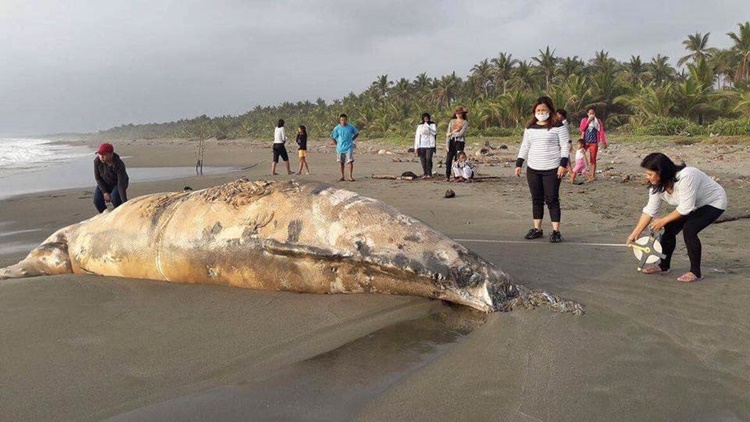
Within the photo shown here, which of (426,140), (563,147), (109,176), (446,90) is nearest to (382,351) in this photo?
(563,147)

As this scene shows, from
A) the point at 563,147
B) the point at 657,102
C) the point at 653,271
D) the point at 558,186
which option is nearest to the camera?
the point at 653,271

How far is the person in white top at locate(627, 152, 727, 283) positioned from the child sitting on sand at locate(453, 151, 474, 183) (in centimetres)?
744

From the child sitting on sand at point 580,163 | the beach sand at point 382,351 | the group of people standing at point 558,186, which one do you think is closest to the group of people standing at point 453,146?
the child sitting on sand at point 580,163

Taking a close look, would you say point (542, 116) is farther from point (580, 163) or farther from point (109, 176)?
point (109, 176)

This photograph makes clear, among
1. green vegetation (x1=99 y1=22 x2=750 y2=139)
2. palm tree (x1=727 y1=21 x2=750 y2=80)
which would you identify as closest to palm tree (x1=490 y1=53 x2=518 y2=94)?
green vegetation (x1=99 y1=22 x2=750 y2=139)

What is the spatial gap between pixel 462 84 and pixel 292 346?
61839 mm

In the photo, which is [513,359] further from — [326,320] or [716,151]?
[716,151]

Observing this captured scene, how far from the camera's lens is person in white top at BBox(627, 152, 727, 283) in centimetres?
430

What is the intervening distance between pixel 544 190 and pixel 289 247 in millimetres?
3680

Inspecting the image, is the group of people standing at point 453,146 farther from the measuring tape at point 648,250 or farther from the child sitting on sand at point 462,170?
the measuring tape at point 648,250

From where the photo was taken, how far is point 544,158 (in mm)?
6129

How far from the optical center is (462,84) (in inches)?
2429

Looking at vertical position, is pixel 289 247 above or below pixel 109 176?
below

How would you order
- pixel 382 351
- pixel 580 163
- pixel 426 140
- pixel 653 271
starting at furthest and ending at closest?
pixel 426 140 → pixel 580 163 → pixel 653 271 → pixel 382 351
